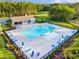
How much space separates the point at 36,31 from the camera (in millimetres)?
30500

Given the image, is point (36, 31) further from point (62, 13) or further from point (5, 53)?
point (5, 53)

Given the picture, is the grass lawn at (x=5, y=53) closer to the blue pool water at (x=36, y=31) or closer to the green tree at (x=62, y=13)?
the blue pool water at (x=36, y=31)

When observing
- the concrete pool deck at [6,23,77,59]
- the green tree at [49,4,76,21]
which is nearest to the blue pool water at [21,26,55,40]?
the concrete pool deck at [6,23,77,59]

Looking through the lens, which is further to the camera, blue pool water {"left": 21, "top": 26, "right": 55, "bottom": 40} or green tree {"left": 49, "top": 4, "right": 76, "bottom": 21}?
green tree {"left": 49, "top": 4, "right": 76, "bottom": 21}

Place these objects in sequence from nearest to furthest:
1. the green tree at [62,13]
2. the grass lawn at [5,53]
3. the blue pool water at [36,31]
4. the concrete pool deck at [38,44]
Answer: the grass lawn at [5,53]
the concrete pool deck at [38,44]
the blue pool water at [36,31]
the green tree at [62,13]

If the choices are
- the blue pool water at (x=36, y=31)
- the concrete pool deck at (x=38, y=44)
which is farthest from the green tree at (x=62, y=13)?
the concrete pool deck at (x=38, y=44)

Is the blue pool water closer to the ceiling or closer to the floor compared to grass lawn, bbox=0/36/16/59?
closer to the floor

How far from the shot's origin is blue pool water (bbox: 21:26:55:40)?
28134mm

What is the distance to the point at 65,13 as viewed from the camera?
36125 mm

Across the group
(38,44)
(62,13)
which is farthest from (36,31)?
(62,13)

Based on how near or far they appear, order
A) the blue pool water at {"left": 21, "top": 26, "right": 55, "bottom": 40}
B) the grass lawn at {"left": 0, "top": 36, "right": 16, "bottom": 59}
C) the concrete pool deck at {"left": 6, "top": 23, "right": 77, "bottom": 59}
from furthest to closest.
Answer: the blue pool water at {"left": 21, "top": 26, "right": 55, "bottom": 40}
the concrete pool deck at {"left": 6, "top": 23, "right": 77, "bottom": 59}
the grass lawn at {"left": 0, "top": 36, "right": 16, "bottom": 59}

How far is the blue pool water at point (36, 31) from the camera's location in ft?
92.3

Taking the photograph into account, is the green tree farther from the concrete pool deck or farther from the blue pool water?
the concrete pool deck

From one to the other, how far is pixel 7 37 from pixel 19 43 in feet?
11.2
